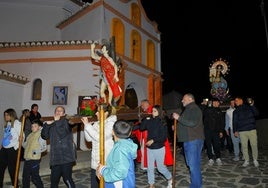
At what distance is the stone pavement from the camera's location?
621 centimetres

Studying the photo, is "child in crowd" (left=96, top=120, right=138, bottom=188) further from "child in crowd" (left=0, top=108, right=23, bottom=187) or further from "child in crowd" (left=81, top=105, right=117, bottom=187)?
"child in crowd" (left=0, top=108, right=23, bottom=187)

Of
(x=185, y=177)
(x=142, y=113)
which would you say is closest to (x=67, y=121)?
(x=142, y=113)

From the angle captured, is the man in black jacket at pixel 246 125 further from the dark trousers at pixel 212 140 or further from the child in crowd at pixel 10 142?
the child in crowd at pixel 10 142

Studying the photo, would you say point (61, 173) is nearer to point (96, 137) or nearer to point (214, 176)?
point (96, 137)

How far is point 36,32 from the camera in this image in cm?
1555

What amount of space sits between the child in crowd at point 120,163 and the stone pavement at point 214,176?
3.32 metres

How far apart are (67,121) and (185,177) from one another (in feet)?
13.0

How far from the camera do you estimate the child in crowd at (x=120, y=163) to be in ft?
9.55

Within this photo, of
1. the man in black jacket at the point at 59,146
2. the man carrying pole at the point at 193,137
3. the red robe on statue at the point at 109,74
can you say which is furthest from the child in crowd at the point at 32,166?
the man carrying pole at the point at 193,137

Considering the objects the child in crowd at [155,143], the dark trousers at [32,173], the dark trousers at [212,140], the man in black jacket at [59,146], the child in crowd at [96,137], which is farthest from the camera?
the dark trousers at [212,140]

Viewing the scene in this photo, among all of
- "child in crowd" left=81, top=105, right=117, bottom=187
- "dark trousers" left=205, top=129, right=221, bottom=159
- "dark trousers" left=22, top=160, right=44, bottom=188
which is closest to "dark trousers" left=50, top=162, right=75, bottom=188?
"child in crowd" left=81, top=105, right=117, bottom=187

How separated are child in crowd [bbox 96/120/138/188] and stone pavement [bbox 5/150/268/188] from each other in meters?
3.32

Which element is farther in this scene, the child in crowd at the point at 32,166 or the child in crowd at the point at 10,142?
the child in crowd at the point at 10,142

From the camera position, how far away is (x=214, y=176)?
22.5 feet
